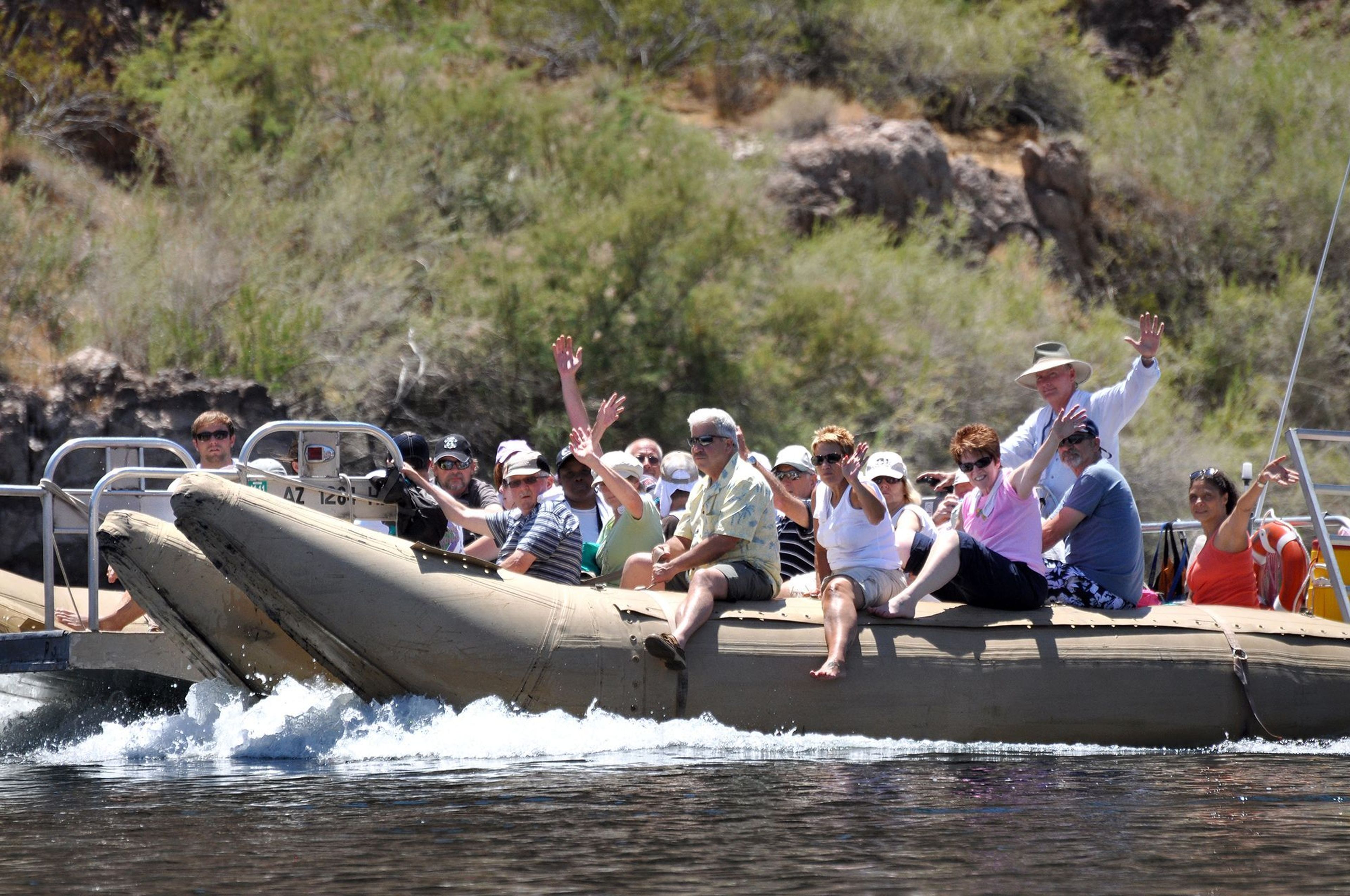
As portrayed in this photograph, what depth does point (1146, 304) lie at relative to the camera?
25.3m

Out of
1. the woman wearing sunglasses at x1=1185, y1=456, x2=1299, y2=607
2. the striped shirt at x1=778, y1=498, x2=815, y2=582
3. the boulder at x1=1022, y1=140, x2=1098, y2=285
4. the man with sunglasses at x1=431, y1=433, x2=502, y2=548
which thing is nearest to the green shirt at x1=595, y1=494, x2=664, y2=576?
the man with sunglasses at x1=431, y1=433, x2=502, y2=548

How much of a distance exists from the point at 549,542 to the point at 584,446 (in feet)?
1.67

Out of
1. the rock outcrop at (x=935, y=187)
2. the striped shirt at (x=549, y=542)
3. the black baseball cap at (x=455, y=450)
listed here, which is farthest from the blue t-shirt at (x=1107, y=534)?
the rock outcrop at (x=935, y=187)

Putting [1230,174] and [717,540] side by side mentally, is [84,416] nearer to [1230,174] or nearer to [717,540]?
[717,540]

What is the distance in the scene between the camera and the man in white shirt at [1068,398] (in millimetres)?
8086

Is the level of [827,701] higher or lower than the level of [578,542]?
lower

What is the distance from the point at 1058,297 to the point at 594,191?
29.8 ft

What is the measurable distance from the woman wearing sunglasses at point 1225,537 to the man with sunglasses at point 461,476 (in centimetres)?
378

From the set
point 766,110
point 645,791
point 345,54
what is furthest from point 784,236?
point 645,791

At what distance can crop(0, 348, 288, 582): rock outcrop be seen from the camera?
12422 millimetres

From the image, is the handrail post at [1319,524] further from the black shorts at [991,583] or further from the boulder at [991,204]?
the boulder at [991,204]

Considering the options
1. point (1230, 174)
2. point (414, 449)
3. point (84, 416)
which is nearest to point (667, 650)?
point (414, 449)

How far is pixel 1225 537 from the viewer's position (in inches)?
325

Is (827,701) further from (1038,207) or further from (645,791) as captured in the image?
(1038,207)
